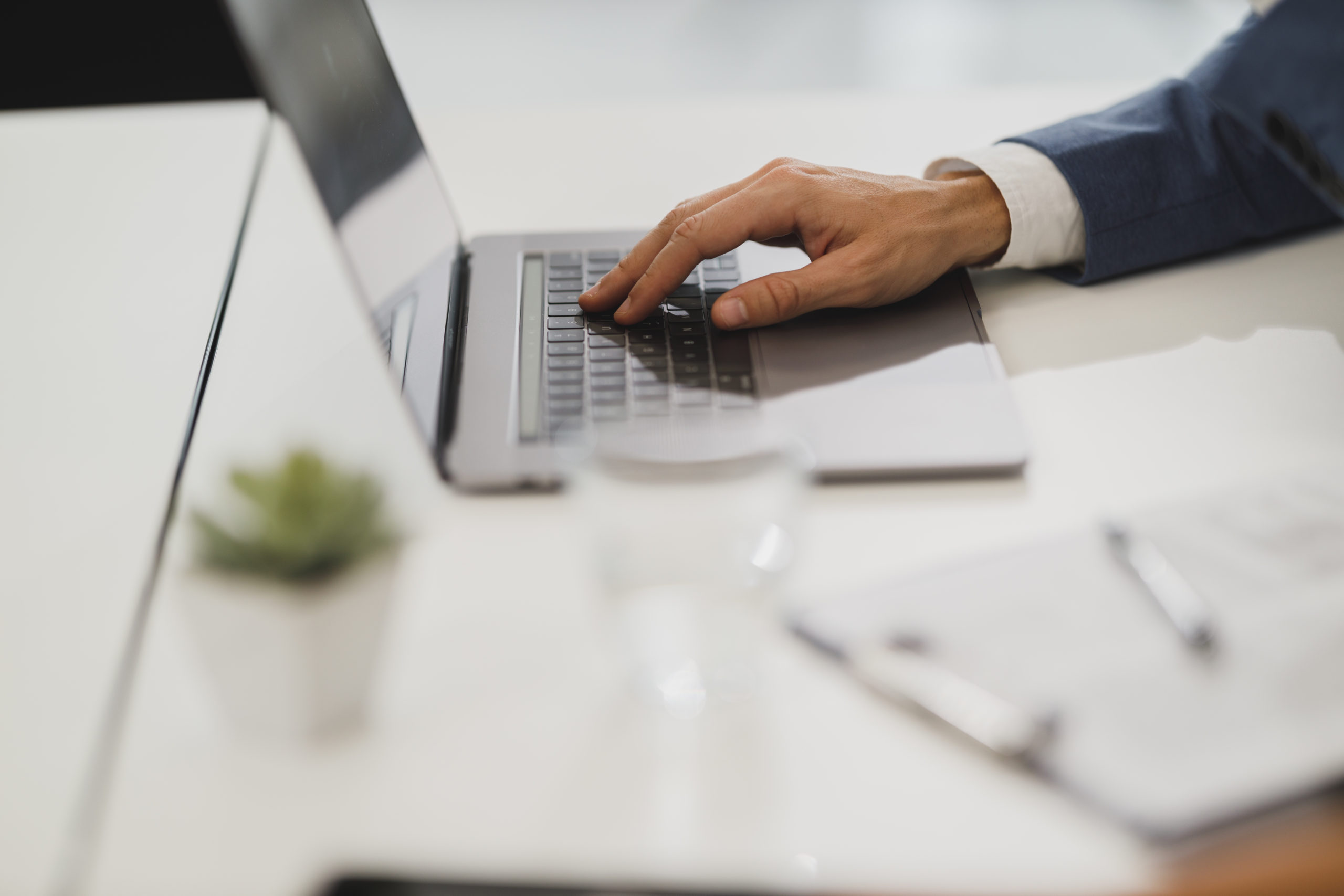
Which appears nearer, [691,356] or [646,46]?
[691,356]

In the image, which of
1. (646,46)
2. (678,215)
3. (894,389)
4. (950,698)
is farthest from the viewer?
(646,46)

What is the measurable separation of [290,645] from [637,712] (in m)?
0.15

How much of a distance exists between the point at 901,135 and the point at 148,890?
0.82 metres

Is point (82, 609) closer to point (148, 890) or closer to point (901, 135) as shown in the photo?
point (148, 890)

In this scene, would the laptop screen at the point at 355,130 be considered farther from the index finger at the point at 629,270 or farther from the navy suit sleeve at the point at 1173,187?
the navy suit sleeve at the point at 1173,187

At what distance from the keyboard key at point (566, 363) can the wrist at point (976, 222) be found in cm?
27

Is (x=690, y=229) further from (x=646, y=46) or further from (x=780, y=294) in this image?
(x=646, y=46)

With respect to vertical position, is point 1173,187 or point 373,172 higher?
point 373,172

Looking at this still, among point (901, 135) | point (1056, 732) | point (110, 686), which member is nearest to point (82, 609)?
point (110, 686)

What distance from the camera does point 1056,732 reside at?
0.37 metres

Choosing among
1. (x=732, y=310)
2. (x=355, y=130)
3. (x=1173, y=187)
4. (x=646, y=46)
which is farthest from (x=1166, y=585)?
(x=646, y=46)

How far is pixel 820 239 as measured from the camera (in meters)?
0.68

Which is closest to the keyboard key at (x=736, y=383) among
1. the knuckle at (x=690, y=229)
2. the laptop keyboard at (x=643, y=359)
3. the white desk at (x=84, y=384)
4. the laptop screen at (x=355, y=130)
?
the laptop keyboard at (x=643, y=359)

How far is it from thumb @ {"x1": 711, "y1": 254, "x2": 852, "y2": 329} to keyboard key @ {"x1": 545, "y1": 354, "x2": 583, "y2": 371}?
0.30ft
